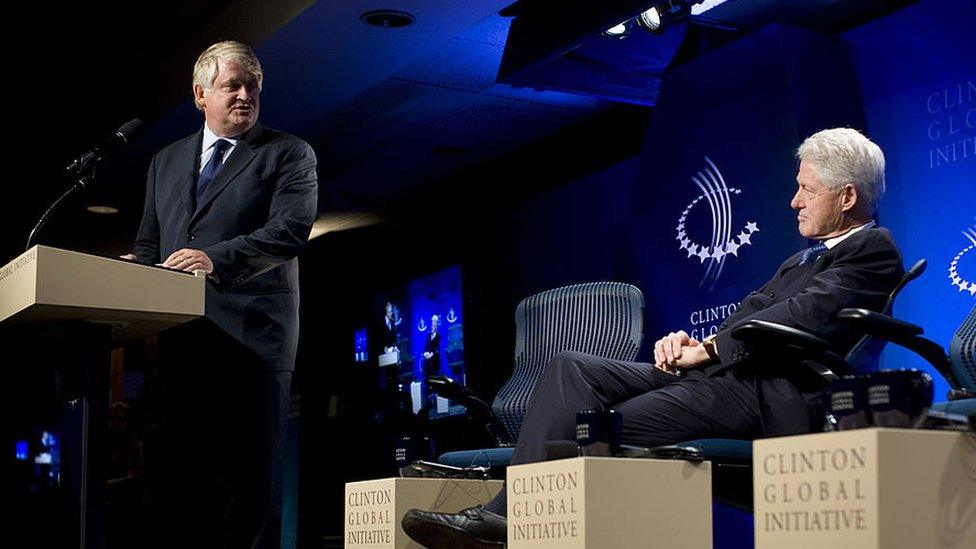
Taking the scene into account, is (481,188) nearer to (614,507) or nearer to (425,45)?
(425,45)

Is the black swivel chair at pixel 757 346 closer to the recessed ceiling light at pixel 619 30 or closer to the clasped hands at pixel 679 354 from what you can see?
the clasped hands at pixel 679 354

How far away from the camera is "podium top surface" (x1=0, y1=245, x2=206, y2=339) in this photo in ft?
8.43

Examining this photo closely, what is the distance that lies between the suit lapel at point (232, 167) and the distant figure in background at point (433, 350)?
Answer: 4735 millimetres

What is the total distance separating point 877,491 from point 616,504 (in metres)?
0.65

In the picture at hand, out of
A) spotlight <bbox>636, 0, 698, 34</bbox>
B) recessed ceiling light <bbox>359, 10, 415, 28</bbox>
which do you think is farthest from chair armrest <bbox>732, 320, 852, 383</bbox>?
recessed ceiling light <bbox>359, 10, 415, 28</bbox>

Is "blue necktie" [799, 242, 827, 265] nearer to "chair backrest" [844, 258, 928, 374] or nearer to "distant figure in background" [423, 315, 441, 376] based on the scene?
"chair backrest" [844, 258, 928, 374]

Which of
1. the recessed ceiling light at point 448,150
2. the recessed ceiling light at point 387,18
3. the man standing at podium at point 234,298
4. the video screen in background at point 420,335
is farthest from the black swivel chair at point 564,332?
the recessed ceiling light at point 448,150

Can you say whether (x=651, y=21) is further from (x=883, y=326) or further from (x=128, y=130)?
(x=883, y=326)

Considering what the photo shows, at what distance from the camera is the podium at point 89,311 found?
8.48 feet

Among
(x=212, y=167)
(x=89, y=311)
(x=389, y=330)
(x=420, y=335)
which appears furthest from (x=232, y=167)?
(x=389, y=330)

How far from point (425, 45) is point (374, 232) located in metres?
3.70

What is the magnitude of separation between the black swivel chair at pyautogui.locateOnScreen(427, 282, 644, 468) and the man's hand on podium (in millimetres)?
1125

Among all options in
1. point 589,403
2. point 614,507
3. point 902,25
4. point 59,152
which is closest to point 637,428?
point 589,403

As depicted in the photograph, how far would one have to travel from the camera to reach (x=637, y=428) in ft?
9.58
